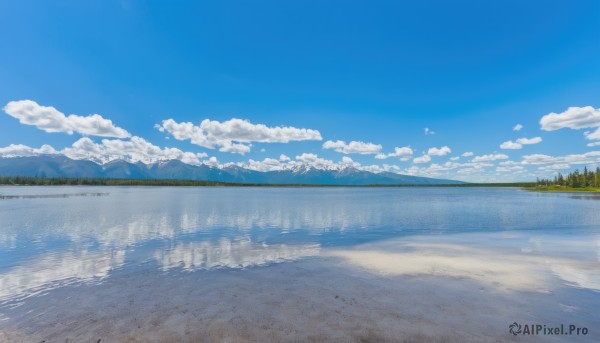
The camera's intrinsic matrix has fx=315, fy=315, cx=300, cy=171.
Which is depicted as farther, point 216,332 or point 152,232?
point 152,232

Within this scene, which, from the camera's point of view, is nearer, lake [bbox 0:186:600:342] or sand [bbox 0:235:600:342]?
sand [bbox 0:235:600:342]

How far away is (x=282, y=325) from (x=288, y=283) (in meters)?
5.32

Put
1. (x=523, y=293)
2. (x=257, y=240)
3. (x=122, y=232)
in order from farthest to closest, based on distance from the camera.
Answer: (x=122, y=232), (x=257, y=240), (x=523, y=293)

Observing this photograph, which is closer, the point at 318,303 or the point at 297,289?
the point at 318,303

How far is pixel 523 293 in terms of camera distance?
14.9 metres

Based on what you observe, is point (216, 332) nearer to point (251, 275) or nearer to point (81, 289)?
point (251, 275)

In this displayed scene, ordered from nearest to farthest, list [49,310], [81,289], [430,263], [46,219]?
[49,310] → [81,289] → [430,263] → [46,219]

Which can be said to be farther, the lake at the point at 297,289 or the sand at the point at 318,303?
the lake at the point at 297,289

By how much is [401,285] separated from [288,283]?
5.91m

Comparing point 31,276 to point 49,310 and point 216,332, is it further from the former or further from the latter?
point 216,332

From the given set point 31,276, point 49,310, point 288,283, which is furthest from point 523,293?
point 31,276

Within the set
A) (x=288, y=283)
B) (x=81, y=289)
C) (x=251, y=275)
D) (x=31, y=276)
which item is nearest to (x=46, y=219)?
(x=31, y=276)

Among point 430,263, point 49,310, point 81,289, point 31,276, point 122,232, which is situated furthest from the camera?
point 122,232

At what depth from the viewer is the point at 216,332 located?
437 inches
